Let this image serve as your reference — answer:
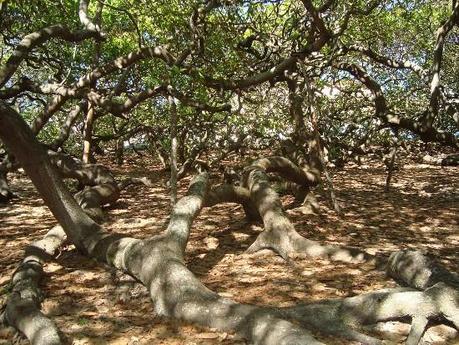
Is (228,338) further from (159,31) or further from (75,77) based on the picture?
(75,77)

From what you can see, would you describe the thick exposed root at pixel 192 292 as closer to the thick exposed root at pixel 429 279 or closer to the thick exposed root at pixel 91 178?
the thick exposed root at pixel 429 279

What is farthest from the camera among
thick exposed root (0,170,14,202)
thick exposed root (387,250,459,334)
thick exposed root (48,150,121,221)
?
thick exposed root (0,170,14,202)

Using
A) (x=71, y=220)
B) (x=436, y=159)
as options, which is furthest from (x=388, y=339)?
(x=436, y=159)

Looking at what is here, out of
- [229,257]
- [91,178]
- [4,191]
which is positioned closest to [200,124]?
[91,178]

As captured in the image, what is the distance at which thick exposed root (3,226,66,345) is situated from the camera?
3.51m

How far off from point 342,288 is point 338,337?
3.79 feet

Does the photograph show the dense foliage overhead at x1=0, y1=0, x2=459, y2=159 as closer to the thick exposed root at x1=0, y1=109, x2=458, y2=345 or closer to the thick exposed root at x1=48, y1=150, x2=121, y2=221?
the thick exposed root at x1=48, y1=150, x2=121, y2=221

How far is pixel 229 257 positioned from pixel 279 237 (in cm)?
65

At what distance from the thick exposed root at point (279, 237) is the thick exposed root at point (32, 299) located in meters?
2.37

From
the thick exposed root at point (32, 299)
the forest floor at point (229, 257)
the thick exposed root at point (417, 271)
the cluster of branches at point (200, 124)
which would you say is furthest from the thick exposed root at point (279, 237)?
the thick exposed root at point (32, 299)

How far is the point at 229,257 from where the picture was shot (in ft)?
19.5

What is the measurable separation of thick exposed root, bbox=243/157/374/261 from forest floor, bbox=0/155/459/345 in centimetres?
14

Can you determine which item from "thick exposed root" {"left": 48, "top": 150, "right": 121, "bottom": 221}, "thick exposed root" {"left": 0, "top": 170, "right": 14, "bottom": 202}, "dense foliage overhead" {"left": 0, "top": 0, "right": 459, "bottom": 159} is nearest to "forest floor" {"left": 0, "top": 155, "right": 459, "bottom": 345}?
"thick exposed root" {"left": 0, "top": 170, "right": 14, "bottom": 202}

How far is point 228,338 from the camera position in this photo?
3557mm
